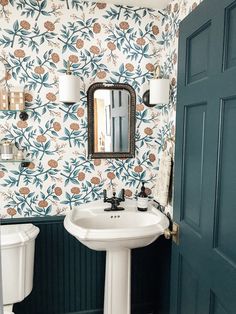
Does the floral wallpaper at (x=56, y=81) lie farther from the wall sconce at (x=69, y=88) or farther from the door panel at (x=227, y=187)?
the door panel at (x=227, y=187)

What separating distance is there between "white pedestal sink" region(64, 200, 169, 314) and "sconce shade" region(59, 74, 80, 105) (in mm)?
773

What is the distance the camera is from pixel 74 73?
200cm

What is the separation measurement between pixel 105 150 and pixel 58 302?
118 cm

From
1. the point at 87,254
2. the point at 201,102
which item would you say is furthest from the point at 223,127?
the point at 87,254

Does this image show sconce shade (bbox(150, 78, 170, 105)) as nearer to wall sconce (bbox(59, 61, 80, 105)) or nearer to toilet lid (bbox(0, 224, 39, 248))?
wall sconce (bbox(59, 61, 80, 105))

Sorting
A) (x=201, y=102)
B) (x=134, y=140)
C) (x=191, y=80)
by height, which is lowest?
(x=134, y=140)

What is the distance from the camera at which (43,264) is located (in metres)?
2.05

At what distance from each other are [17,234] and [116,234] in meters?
0.61

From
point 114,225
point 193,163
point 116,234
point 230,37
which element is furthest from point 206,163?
point 114,225

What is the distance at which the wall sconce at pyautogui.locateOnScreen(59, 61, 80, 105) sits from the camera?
73.1 inches

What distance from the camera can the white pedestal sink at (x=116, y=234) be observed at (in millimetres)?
1646

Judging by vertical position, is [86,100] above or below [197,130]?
above

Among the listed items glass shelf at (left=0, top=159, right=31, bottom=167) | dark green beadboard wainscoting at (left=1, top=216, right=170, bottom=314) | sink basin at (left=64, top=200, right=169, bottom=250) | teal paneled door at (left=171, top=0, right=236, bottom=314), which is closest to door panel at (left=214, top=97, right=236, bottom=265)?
teal paneled door at (left=171, top=0, right=236, bottom=314)

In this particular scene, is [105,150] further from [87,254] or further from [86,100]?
[87,254]
